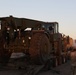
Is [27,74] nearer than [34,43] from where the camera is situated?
Yes

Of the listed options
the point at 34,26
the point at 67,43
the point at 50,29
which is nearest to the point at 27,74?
the point at 34,26

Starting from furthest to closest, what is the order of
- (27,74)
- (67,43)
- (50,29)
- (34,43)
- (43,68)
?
(67,43) → (50,29) → (43,68) → (34,43) → (27,74)

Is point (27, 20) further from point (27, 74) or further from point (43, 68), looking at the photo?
point (27, 74)

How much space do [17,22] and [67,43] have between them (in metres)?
9.96

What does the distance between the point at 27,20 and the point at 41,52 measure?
95.9 inches

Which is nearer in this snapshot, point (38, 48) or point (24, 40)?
point (38, 48)

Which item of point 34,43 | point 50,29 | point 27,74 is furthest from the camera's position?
point 50,29

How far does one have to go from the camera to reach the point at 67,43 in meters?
25.5

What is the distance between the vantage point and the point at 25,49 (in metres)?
16.1

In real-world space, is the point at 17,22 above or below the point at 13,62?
above

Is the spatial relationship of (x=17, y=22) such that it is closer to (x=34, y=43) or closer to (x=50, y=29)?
(x=34, y=43)

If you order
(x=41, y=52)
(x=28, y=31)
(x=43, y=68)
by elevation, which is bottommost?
(x=43, y=68)

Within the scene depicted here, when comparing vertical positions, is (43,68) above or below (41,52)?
below

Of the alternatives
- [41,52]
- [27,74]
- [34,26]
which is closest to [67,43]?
[34,26]
